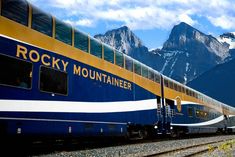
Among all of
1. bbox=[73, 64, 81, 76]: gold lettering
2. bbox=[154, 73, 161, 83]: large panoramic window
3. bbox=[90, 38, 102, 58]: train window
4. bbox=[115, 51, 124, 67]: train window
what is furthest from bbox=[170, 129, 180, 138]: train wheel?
bbox=[73, 64, 81, 76]: gold lettering

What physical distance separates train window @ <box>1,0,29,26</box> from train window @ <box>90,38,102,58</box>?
4.52 meters

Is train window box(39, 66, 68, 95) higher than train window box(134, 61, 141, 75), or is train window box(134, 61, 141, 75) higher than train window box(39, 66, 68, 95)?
train window box(134, 61, 141, 75)

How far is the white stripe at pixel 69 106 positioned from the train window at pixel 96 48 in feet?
7.47

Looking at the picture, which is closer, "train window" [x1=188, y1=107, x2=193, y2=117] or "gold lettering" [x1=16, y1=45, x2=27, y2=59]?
"gold lettering" [x1=16, y1=45, x2=27, y2=59]

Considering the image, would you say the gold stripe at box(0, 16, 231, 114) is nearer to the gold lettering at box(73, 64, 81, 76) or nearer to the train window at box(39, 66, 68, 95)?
the gold lettering at box(73, 64, 81, 76)

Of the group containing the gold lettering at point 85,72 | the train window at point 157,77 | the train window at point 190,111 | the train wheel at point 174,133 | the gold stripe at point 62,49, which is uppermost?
the train window at point 157,77

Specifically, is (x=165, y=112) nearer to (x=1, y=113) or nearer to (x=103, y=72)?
(x=103, y=72)

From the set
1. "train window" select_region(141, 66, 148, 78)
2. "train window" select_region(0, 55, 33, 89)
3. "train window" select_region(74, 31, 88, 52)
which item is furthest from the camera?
"train window" select_region(141, 66, 148, 78)

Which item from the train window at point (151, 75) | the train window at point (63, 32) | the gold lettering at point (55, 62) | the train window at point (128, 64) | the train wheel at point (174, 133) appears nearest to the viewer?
the gold lettering at point (55, 62)

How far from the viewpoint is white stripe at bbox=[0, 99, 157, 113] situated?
1018 cm

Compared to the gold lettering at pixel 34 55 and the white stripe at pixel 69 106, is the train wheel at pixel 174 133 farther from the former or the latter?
the gold lettering at pixel 34 55

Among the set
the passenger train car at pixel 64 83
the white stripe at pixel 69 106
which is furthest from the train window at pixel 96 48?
the white stripe at pixel 69 106

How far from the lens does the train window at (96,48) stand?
15512mm


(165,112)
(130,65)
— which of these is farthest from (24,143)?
(165,112)
